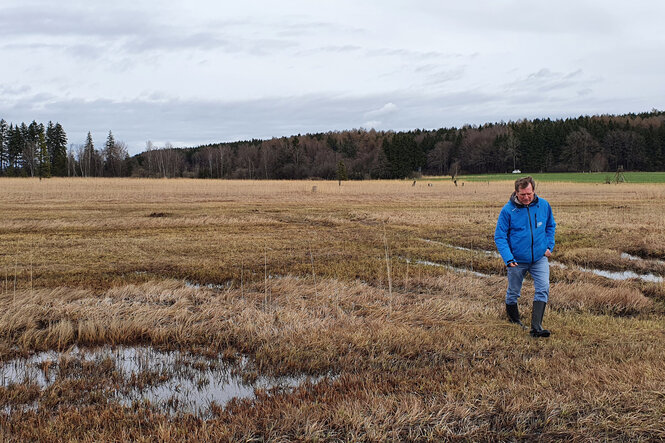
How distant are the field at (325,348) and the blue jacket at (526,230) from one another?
113cm

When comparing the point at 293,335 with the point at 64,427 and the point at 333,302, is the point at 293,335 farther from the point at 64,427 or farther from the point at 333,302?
the point at 64,427

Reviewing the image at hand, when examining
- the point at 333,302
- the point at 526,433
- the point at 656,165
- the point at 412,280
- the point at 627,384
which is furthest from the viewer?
the point at 656,165

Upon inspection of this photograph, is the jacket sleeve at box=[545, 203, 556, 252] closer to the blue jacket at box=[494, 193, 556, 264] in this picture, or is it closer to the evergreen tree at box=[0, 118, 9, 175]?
the blue jacket at box=[494, 193, 556, 264]

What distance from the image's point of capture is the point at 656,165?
100000 millimetres

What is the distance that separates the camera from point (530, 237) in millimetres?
6660

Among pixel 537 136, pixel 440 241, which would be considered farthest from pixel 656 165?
pixel 440 241

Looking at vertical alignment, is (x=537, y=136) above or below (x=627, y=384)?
above

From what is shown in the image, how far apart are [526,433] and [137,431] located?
3367 millimetres

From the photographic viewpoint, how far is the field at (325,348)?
4223 millimetres

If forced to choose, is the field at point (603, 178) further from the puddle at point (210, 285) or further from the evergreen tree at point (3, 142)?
the evergreen tree at point (3, 142)

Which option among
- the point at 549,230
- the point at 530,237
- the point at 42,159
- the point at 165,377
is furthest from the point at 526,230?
the point at 42,159

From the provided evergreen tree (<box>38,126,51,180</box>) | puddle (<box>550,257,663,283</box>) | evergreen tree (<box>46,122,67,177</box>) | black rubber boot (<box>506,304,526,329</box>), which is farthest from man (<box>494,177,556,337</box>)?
evergreen tree (<box>46,122,67,177</box>)

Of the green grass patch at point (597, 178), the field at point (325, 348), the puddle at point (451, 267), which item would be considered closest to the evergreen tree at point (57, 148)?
the green grass patch at point (597, 178)

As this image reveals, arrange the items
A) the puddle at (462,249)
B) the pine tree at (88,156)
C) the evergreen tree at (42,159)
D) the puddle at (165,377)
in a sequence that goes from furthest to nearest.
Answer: the pine tree at (88,156)
the evergreen tree at (42,159)
the puddle at (462,249)
the puddle at (165,377)
